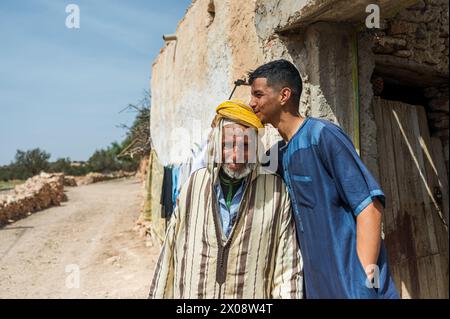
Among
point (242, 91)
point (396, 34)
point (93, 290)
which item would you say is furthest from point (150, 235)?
point (396, 34)

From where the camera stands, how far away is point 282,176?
5.35 feet

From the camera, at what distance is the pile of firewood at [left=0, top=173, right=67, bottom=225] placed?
7.45 m

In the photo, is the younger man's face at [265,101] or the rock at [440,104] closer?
the younger man's face at [265,101]

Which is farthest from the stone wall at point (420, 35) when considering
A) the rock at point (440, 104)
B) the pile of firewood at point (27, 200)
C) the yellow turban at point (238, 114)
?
the pile of firewood at point (27, 200)

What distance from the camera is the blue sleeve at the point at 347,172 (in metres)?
1.37

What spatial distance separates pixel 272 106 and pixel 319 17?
2.57 ft

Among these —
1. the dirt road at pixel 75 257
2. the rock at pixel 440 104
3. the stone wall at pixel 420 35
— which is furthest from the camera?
the dirt road at pixel 75 257

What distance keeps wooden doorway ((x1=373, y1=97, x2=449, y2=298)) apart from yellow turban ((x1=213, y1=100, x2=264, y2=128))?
64.4 inches

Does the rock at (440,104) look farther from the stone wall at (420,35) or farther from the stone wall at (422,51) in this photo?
the stone wall at (420,35)

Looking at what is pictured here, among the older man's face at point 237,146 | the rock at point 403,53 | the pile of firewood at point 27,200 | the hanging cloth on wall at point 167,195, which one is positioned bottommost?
the pile of firewood at point 27,200

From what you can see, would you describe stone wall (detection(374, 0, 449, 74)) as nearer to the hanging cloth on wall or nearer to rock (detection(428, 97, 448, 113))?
rock (detection(428, 97, 448, 113))

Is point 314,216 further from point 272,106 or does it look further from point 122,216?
point 122,216

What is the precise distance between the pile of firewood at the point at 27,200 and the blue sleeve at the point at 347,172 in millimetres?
6037

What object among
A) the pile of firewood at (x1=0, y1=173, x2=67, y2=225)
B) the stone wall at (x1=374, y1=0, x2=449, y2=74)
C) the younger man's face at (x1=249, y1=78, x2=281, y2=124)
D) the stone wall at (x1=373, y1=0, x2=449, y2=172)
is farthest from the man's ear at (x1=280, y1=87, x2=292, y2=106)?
the pile of firewood at (x1=0, y1=173, x2=67, y2=225)
